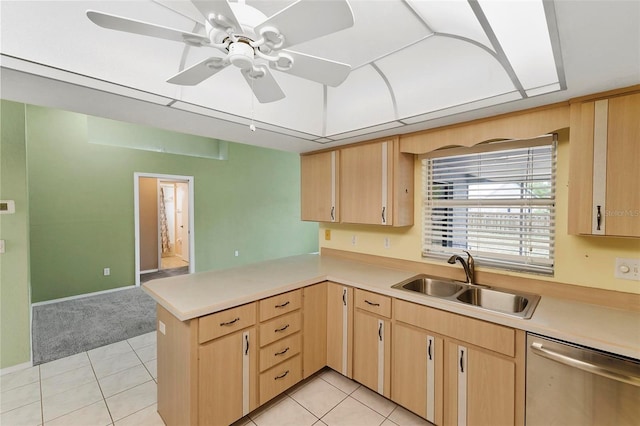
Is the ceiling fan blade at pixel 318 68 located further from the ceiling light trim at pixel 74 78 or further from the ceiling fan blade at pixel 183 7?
the ceiling light trim at pixel 74 78

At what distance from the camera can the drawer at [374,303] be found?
2.01 meters

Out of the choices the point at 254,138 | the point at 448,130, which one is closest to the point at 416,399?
the point at 448,130

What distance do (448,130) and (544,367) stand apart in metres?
1.62

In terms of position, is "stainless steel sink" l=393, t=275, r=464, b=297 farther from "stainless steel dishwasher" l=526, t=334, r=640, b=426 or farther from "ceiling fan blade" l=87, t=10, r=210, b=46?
"ceiling fan blade" l=87, t=10, r=210, b=46

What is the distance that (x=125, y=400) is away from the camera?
6.95ft

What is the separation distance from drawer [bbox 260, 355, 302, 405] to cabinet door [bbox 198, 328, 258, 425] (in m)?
0.07

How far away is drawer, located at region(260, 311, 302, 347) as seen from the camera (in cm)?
194

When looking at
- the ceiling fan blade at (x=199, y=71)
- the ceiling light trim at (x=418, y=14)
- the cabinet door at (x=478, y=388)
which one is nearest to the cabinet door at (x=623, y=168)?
the cabinet door at (x=478, y=388)

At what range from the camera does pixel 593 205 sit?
1551mm

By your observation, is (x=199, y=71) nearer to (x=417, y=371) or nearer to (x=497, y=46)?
(x=497, y=46)

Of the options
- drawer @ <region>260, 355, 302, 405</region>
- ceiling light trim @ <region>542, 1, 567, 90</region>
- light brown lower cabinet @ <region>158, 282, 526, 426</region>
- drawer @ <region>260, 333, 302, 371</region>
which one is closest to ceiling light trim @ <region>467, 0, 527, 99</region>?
ceiling light trim @ <region>542, 1, 567, 90</region>

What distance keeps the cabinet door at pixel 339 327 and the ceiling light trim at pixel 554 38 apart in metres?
1.81

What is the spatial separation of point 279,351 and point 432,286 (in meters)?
1.31

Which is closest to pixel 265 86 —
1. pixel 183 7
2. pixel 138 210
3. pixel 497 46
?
pixel 183 7
